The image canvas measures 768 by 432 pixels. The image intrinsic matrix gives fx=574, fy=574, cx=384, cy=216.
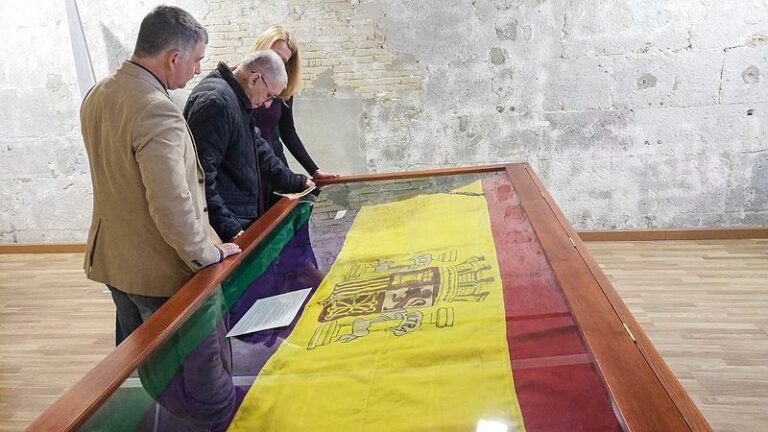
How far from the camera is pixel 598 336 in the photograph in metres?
1.11

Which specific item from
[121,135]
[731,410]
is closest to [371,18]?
[121,135]

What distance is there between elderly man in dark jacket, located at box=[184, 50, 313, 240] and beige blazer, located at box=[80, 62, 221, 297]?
0.95ft

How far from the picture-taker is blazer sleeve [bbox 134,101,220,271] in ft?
5.33

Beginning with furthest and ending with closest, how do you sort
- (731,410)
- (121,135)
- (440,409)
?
(731,410), (121,135), (440,409)

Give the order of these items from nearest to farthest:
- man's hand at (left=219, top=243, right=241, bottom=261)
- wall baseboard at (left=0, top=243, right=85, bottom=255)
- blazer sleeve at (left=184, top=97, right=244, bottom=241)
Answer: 1. man's hand at (left=219, top=243, right=241, bottom=261)
2. blazer sleeve at (left=184, top=97, right=244, bottom=241)
3. wall baseboard at (left=0, top=243, right=85, bottom=255)

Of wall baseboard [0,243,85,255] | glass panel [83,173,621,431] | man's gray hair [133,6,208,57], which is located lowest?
wall baseboard [0,243,85,255]

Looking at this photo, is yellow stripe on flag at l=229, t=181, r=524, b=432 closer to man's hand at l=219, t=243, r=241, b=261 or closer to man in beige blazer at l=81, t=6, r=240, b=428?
man's hand at l=219, t=243, r=241, b=261

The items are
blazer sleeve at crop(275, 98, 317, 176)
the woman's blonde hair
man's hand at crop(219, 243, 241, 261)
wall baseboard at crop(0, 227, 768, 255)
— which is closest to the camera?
man's hand at crop(219, 243, 241, 261)

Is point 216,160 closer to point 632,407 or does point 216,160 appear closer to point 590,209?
point 632,407

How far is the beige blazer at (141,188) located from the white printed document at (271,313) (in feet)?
0.93

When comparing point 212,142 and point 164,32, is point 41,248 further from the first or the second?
point 164,32

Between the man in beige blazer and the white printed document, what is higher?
the man in beige blazer

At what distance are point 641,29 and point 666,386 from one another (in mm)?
4161

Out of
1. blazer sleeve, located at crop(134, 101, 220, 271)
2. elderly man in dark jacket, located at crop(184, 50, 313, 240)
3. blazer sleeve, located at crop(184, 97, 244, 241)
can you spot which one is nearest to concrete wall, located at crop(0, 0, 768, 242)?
elderly man in dark jacket, located at crop(184, 50, 313, 240)
